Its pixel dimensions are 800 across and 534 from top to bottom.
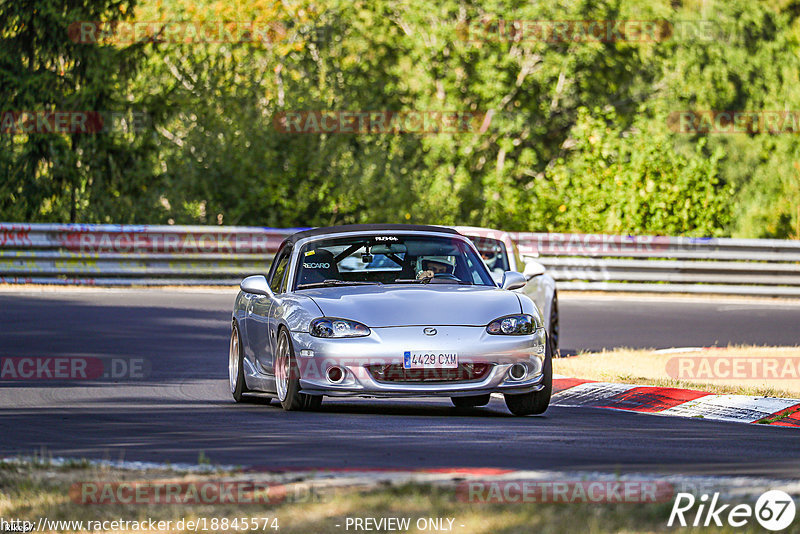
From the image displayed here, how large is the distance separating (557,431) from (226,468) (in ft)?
10.0

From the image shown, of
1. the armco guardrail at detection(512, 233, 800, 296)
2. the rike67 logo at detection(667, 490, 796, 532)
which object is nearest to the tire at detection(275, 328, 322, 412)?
the rike67 logo at detection(667, 490, 796, 532)

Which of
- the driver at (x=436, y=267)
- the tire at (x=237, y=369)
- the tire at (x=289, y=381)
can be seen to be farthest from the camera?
the tire at (x=237, y=369)

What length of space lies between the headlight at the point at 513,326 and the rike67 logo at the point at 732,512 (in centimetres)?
441

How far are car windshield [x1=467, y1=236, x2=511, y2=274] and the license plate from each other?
6179mm

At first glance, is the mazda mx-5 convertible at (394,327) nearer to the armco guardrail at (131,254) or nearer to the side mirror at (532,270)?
the side mirror at (532,270)

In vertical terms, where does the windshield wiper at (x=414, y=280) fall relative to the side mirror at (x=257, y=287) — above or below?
above

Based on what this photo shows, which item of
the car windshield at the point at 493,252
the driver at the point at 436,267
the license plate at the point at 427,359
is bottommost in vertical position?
the car windshield at the point at 493,252

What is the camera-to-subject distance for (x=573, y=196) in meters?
36.5

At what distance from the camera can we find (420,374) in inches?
438

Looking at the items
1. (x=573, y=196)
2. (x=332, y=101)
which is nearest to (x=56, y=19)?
(x=332, y=101)

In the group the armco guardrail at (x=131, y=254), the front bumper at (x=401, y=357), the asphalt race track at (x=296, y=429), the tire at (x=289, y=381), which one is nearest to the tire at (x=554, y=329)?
the asphalt race track at (x=296, y=429)

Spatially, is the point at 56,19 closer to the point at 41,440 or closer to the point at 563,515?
the point at 41,440

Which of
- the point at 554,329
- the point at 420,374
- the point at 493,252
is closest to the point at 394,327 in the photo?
the point at 420,374

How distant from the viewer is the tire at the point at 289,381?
A: 1148 centimetres
